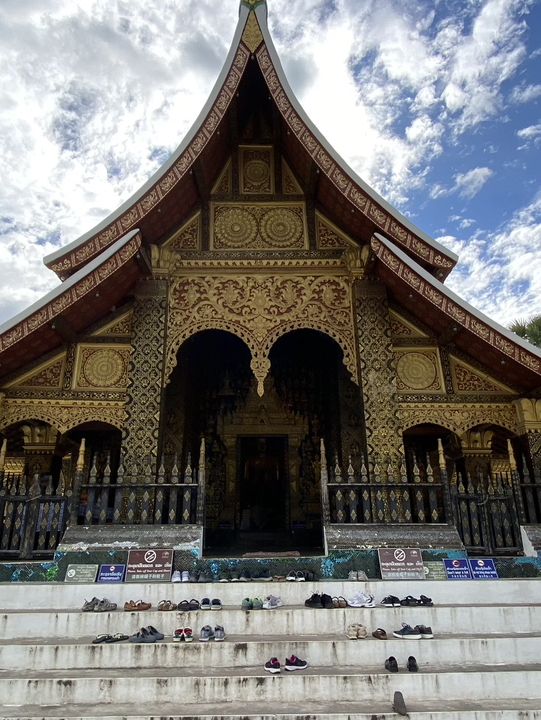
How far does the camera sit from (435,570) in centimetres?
498

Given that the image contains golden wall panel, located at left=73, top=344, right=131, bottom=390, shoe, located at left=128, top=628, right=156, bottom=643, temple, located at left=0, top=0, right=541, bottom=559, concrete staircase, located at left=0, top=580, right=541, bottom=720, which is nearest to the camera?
concrete staircase, located at left=0, top=580, right=541, bottom=720

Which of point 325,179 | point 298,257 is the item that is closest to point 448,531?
point 298,257

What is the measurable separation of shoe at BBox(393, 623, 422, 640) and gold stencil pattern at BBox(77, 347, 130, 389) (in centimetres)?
441

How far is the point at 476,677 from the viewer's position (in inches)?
131

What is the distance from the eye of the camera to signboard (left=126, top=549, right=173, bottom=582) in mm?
4898

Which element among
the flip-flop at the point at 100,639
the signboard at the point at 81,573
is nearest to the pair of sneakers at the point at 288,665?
the flip-flop at the point at 100,639

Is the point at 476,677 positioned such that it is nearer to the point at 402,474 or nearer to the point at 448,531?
the point at 448,531

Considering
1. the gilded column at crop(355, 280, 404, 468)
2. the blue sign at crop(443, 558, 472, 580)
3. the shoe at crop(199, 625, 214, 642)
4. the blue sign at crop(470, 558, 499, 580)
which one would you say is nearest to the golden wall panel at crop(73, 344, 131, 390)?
the gilded column at crop(355, 280, 404, 468)

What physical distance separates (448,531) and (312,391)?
4356mm

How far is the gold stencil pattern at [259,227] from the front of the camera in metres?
7.45

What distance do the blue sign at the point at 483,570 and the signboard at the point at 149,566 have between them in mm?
2982

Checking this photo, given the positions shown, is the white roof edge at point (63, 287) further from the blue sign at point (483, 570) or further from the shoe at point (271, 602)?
the blue sign at point (483, 570)

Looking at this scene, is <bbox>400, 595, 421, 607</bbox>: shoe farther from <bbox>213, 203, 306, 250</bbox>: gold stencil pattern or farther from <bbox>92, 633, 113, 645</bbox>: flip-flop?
<bbox>213, 203, 306, 250</bbox>: gold stencil pattern

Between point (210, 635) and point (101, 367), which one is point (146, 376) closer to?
point (101, 367)
